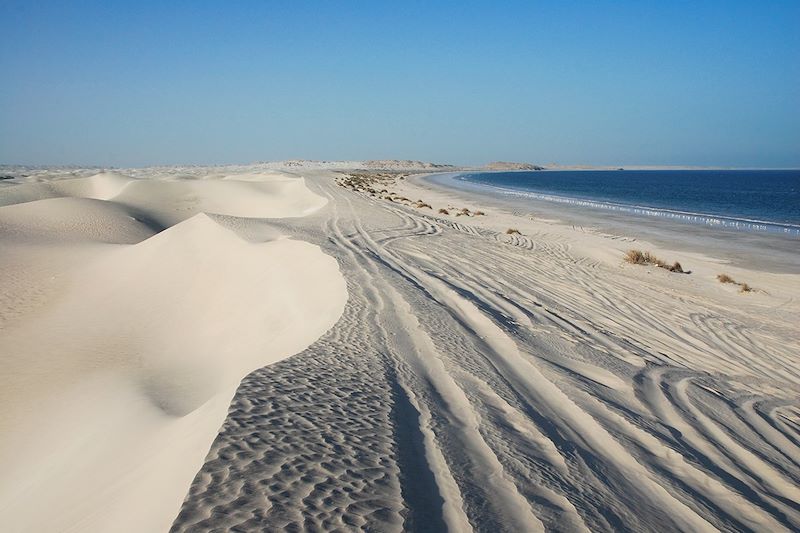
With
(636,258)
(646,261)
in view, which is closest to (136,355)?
(636,258)

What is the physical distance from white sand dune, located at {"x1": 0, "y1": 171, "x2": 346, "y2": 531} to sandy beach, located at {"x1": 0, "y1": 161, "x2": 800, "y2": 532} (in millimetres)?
37

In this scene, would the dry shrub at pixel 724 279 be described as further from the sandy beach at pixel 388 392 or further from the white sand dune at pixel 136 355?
the white sand dune at pixel 136 355

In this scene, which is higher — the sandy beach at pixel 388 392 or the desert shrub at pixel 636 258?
the sandy beach at pixel 388 392

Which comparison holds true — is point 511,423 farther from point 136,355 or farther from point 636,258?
point 636,258

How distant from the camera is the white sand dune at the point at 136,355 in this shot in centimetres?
346

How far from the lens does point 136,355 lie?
7.69 meters

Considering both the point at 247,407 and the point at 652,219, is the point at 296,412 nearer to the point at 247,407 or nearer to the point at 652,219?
the point at 247,407

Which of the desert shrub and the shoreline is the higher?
the desert shrub

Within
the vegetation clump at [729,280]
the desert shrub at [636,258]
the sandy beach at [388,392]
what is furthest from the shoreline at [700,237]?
the desert shrub at [636,258]

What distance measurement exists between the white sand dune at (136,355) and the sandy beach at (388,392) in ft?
0.12

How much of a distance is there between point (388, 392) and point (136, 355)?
4939mm

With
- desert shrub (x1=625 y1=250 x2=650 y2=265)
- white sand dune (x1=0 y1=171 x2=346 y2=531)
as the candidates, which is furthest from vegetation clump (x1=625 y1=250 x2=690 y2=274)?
white sand dune (x1=0 y1=171 x2=346 y2=531)

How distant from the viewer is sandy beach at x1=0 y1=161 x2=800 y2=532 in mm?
2887

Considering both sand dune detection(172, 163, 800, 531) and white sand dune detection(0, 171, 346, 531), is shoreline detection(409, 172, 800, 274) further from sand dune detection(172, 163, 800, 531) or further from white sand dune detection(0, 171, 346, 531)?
white sand dune detection(0, 171, 346, 531)
